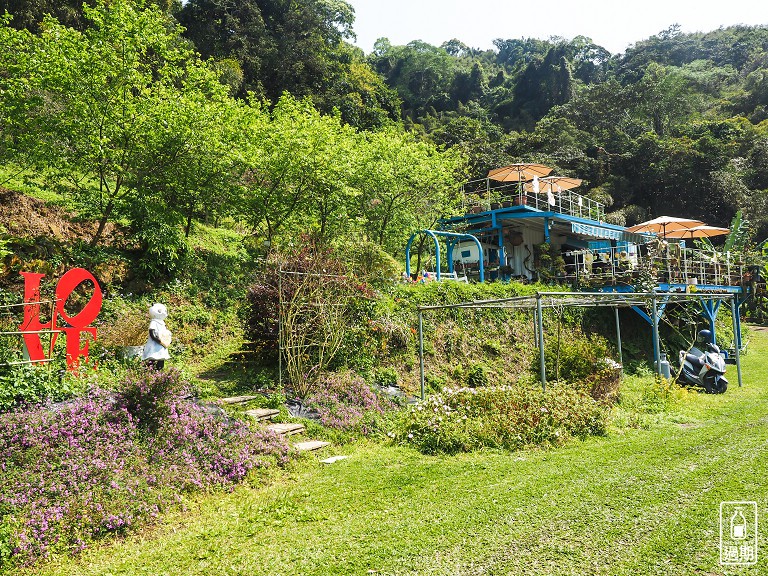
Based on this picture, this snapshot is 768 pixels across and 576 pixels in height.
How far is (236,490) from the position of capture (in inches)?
231

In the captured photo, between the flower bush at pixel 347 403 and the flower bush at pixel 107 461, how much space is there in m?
1.64

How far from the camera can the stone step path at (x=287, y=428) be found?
7.45 m

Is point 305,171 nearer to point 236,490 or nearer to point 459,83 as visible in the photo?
point 236,490

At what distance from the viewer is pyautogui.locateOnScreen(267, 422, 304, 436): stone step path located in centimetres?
745

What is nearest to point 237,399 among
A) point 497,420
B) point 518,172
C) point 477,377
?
point 497,420

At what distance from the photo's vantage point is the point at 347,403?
360 inches

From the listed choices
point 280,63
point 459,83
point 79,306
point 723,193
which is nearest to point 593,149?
point 723,193

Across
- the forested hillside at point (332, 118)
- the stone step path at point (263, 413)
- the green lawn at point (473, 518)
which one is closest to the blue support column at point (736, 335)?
the green lawn at point (473, 518)

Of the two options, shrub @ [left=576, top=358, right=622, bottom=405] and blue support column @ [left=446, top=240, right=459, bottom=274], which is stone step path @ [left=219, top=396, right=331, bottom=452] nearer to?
shrub @ [left=576, top=358, right=622, bottom=405]

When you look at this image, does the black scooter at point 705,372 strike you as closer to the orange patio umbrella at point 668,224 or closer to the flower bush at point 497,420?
the flower bush at point 497,420

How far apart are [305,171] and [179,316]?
5365mm

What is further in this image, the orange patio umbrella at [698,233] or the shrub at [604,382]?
the orange patio umbrella at [698,233]

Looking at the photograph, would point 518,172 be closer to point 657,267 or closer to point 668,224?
point 668,224

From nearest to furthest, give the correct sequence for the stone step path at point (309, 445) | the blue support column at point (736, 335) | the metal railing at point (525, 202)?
the stone step path at point (309, 445) < the blue support column at point (736, 335) < the metal railing at point (525, 202)
